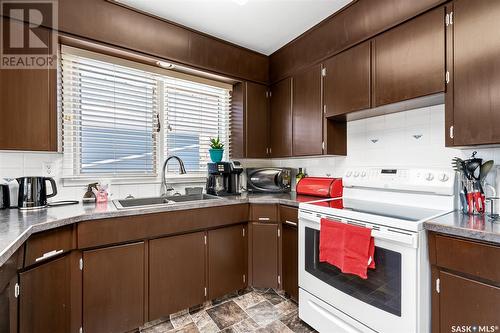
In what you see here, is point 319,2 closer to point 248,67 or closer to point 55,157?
point 248,67

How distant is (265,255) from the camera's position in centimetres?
220

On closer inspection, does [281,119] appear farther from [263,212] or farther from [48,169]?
[48,169]

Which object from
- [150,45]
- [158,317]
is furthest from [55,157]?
[158,317]

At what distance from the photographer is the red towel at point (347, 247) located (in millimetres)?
1368

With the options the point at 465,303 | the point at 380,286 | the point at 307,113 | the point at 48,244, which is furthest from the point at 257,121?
the point at 465,303

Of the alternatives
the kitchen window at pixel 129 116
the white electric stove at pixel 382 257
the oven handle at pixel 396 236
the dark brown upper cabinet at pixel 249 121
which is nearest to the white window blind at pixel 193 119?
the kitchen window at pixel 129 116

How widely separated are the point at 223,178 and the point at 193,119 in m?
0.74

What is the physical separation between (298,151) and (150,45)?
1670mm

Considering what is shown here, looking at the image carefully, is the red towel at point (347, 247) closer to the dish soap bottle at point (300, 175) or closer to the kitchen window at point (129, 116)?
the dish soap bottle at point (300, 175)

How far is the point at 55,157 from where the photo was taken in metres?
1.87

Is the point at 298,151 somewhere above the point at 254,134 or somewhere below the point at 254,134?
below

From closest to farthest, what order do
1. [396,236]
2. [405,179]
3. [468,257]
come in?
[468,257] < [396,236] < [405,179]

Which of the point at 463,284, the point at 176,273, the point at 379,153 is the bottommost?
the point at 176,273

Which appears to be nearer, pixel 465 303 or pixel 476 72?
pixel 465 303
